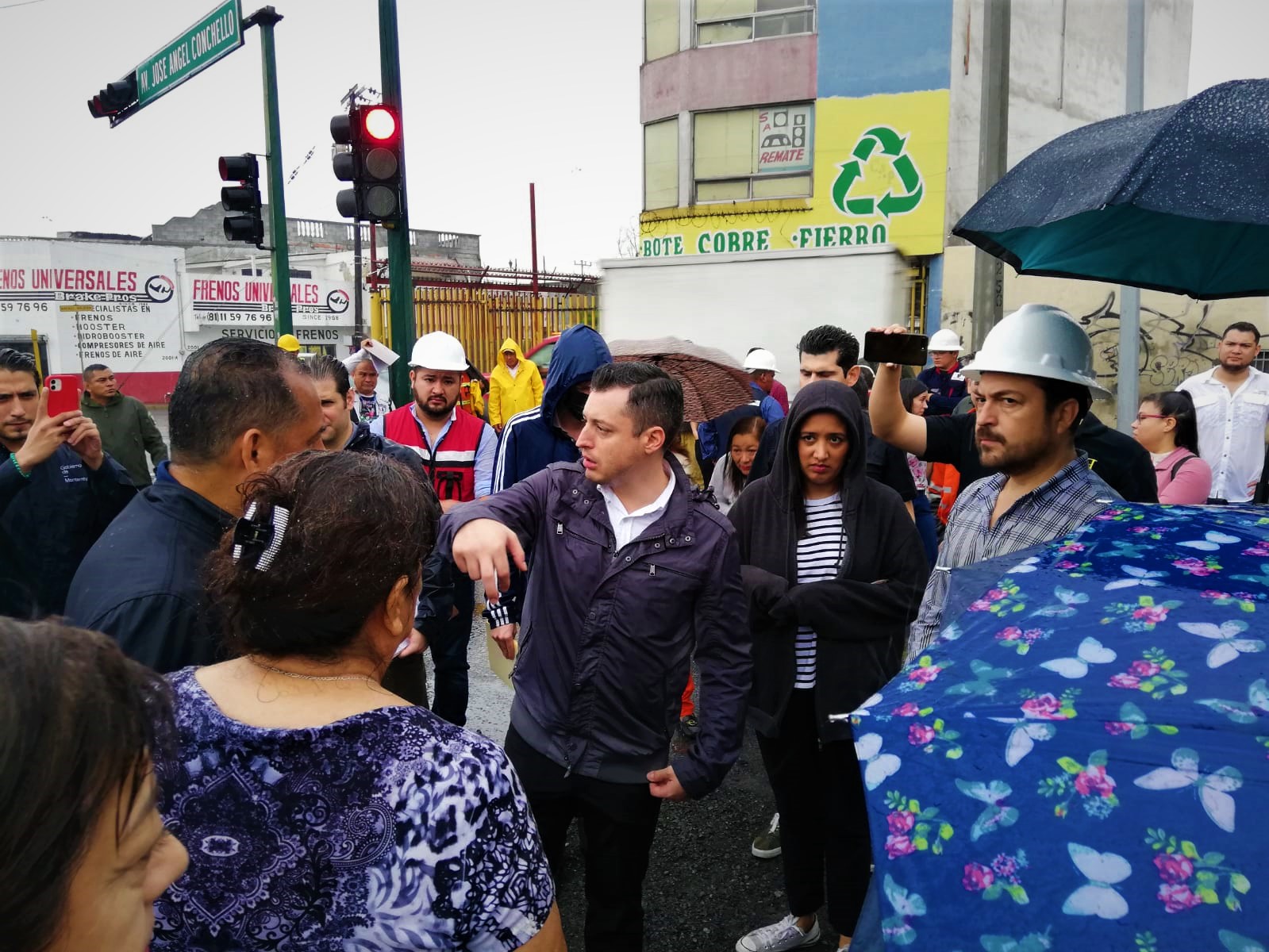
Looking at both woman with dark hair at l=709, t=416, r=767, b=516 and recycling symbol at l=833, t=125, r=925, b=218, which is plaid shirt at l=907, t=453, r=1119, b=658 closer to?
woman with dark hair at l=709, t=416, r=767, b=516

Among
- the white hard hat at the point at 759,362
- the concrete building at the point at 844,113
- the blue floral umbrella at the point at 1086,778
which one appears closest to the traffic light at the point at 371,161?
the white hard hat at the point at 759,362

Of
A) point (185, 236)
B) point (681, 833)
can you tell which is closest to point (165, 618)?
point (681, 833)

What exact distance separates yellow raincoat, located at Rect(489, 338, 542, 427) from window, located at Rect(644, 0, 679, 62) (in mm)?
9725

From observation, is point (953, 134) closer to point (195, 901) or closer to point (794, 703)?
point (794, 703)

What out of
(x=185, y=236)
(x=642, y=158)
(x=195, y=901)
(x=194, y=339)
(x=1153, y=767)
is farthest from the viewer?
(x=185, y=236)

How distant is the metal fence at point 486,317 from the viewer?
19.1 m

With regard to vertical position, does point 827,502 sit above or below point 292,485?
below

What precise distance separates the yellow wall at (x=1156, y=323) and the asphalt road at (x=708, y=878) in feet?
38.6

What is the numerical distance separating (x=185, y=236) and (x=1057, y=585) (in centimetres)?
5546

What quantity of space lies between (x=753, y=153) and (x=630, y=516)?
53.9 feet

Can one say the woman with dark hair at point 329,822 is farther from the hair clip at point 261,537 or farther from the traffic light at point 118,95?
the traffic light at point 118,95

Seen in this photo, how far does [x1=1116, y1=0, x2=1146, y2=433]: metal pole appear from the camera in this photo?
23.2ft

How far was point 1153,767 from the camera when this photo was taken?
111cm

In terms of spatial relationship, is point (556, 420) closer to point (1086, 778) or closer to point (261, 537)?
point (261, 537)
